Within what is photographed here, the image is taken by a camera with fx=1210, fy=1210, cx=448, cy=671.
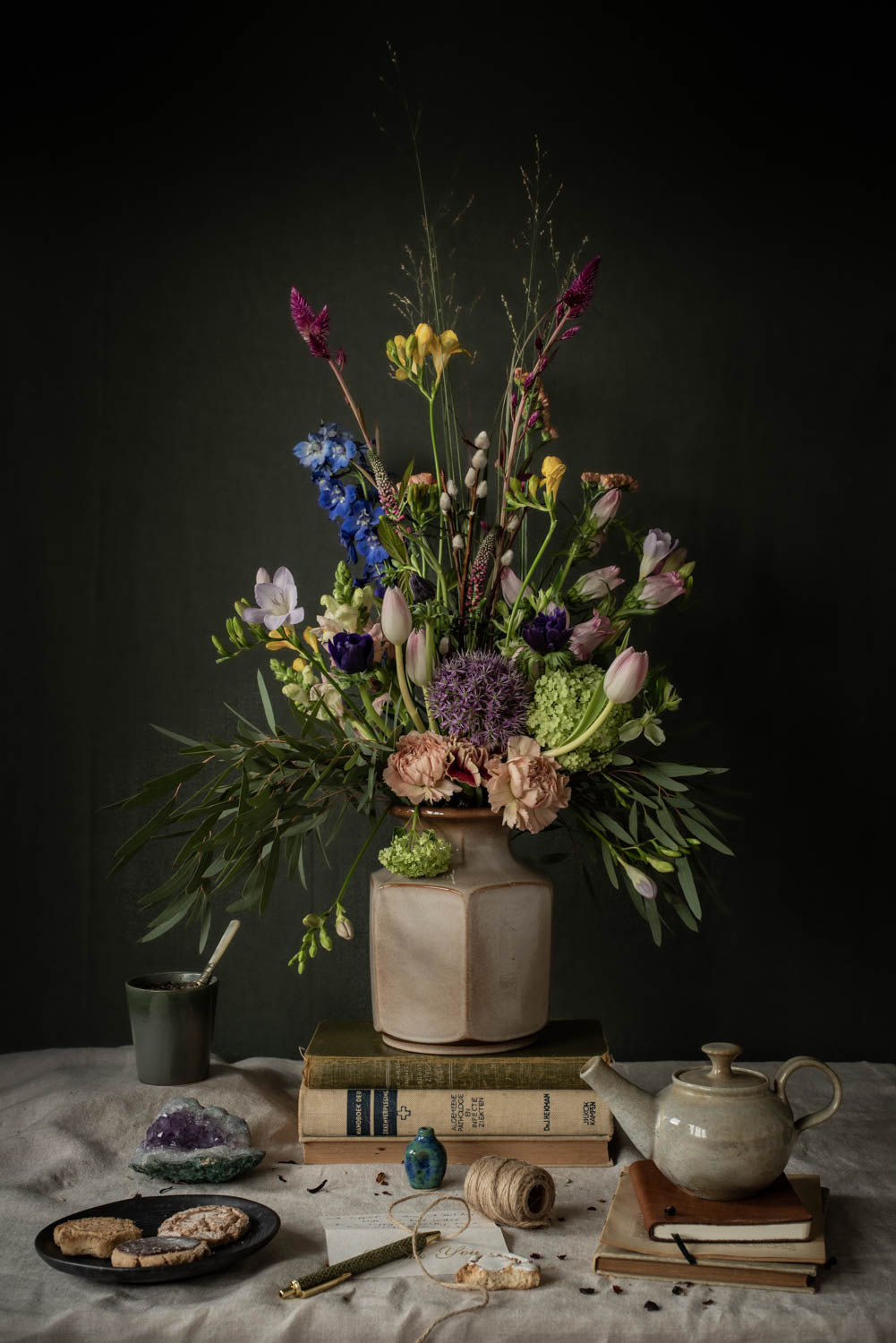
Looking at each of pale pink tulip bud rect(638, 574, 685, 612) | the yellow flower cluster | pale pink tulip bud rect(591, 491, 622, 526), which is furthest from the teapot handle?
the yellow flower cluster

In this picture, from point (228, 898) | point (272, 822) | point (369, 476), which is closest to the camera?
point (272, 822)

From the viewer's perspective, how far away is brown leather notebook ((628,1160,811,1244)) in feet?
3.41

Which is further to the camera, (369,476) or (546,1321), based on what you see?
(369,476)

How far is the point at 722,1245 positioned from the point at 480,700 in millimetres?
577

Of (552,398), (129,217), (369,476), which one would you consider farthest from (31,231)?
(552,398)

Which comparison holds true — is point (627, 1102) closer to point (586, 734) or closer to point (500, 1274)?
point (500, 1274)

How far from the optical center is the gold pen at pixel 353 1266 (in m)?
1.02

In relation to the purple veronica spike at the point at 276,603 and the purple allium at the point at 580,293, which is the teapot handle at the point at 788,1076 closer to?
the purple veronica spike at the point at 276,603

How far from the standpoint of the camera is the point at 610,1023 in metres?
1.76

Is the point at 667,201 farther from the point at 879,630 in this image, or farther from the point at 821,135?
the point at 879,630

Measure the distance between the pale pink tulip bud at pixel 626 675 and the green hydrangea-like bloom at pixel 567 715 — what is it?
6 centimetres

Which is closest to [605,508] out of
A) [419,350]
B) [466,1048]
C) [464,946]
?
[419,350]

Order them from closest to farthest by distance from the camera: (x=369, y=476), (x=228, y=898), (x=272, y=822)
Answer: (x=272, y=822) < (x=369, y=476) < (x=228, y=898)

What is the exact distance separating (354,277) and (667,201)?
1.55ft
